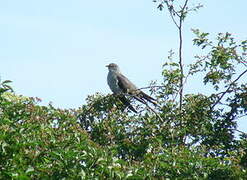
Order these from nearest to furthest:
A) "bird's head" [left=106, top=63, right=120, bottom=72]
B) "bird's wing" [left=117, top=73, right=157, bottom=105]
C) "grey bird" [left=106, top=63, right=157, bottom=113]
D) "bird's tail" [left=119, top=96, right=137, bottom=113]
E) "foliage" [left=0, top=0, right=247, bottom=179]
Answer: "foliage" [left=0, top=0, right=247, bottom=179] < "bird's tail" [left=119, top=96, right=137, bottom=113] < "bird's wing" [left=117, top=73, right=157, bottom=105] < "grey bird" [left=106, top=63, right=157, bottom=113] < "bird's head" [left=106, top=63, right=120, bottom=72]

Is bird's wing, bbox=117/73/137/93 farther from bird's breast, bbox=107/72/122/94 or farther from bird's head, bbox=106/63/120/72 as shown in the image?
bird's head, bbox=106/63/120/72

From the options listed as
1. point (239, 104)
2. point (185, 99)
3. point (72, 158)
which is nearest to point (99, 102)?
point (185, 99)

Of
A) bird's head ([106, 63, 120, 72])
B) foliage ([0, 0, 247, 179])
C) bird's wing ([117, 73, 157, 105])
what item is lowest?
foliage ([0, 0, 247, 179])

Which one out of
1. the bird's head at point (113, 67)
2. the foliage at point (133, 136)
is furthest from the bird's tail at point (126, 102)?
the bird's head at point (113, 67)

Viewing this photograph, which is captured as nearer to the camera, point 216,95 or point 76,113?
point 76,113

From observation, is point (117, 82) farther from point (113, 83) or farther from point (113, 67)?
point (113, 67)

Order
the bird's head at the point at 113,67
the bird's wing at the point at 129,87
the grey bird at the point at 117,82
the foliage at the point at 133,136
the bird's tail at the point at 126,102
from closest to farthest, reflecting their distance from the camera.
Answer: the foliage at the point at 133,136
the bird's tail at the point at 126,102
the bird's wing at the point at 129,87
the grey bird at the point at 117,82
the bird's head at the point at 113,67

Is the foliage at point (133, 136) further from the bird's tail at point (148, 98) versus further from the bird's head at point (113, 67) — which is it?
the bird's head at point (113, 67)

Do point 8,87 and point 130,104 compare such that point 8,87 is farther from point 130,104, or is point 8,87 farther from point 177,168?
point 130,104

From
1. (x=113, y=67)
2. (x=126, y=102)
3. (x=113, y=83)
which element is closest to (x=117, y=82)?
→ (x=113, y=83)

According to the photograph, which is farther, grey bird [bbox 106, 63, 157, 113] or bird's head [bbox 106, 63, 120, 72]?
bird's head [bbox 106, 63, 120, 72]

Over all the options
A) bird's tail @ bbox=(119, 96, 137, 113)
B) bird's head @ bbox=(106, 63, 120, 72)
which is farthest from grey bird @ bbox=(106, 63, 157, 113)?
bird's tail @ bbox=(119, 96, 137, 113)

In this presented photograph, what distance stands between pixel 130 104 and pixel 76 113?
69.0 inches

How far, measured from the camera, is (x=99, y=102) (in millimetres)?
10578
